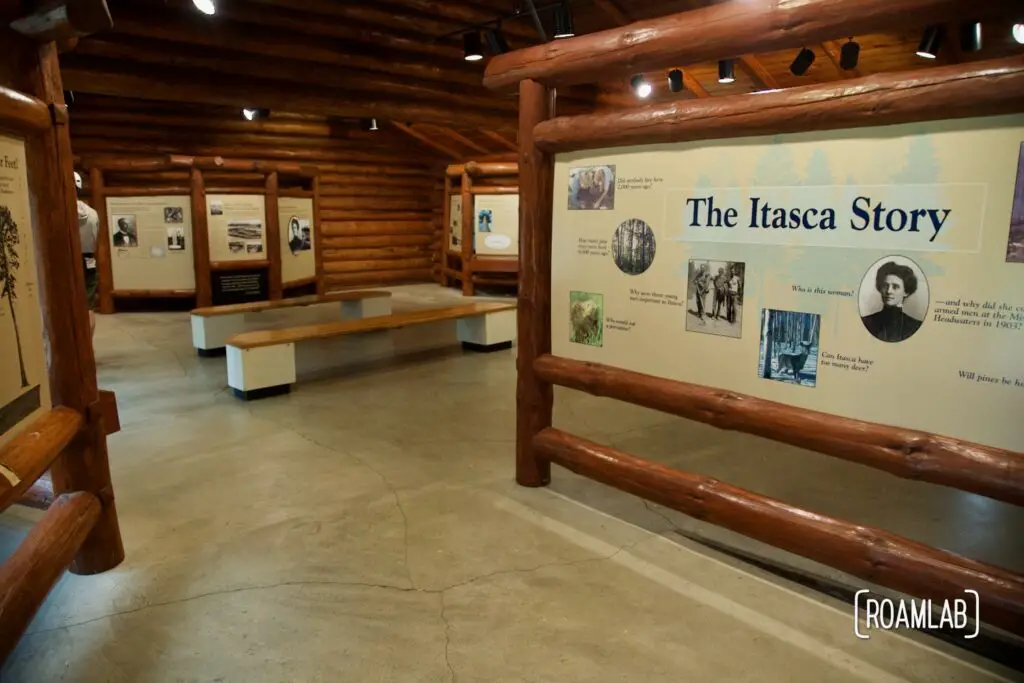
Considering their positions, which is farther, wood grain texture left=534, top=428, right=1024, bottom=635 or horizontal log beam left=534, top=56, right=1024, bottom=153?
wood grain texture left=534, top=428, right=1024, bottom=635

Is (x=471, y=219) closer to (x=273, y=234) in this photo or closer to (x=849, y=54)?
(x=273, y=234)

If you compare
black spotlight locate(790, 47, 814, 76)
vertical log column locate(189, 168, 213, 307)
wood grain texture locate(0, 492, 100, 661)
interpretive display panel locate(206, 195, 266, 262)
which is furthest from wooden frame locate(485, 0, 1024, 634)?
interpretive display panel locate(206, 195, 266, 262)

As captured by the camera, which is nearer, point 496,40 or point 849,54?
point 849,54

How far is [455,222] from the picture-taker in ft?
47.8

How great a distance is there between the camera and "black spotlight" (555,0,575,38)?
7.40 m

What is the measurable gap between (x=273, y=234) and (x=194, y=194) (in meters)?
1.44

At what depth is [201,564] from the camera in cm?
338

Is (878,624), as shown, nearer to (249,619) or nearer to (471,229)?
(249,619)

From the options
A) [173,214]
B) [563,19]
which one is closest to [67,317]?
[563,19]

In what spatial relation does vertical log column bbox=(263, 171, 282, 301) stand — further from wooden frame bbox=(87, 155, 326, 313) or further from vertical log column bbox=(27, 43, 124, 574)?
vertical log column bbox=(27, 43, 124, 574)

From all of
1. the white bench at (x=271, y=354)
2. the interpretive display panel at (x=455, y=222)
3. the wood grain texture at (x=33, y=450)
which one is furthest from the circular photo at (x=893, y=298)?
the interpretive display panel at (x=455, y=222)

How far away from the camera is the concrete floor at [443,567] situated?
2.68m

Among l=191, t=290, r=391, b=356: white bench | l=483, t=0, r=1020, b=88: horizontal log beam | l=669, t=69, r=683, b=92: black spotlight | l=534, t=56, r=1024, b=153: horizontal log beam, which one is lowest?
l=191, t=290, r=391, b=356: white bench

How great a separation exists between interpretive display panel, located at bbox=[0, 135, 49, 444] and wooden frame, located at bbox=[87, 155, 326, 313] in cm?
909
